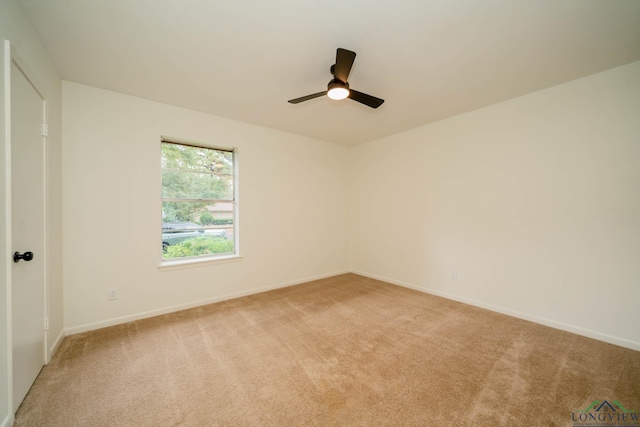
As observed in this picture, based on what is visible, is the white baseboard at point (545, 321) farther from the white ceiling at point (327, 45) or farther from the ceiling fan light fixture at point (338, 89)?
the ceiling fan light fixture at point (338, 89)

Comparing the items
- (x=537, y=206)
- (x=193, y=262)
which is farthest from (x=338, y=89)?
(x=193, y=262)

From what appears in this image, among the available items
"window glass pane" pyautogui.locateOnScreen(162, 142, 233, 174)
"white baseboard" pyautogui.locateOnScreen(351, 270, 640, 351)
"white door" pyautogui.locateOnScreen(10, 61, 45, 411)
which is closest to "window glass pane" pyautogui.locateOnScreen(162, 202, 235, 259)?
"window glass pane" pyautogui.locateOnScreen(162, 142, 233, 174)

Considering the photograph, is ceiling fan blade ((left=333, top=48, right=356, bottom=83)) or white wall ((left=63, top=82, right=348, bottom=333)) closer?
ceiling fan blade ((left=333, top=48, right=356, bottom=83))

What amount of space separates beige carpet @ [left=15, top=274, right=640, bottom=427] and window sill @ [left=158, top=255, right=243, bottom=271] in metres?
0.60

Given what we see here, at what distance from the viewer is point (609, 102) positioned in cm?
243

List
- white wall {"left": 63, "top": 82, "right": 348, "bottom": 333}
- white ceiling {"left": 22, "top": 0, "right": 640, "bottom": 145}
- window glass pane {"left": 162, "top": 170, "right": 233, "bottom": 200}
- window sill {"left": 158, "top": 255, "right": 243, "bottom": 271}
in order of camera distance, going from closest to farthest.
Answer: white ceiling {"left": 22, "top": 0, "right": 640, "bottom": 145}, white wall {"left": 63, "top": 82, "right": 348, "bottom": 333}, window sill {"left": 158, "top": 255, "right": 243, "bottom": 271}, window glass pane {"left": 162, "top": 170, "right": 233, "bottom": 200}

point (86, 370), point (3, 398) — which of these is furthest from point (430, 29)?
point (86, 370)

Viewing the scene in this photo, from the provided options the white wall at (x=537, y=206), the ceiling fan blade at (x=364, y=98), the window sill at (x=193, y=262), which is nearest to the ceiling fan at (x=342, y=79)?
the ceiling fan blade at (x=364, y=98)

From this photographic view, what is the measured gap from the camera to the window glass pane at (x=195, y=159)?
3.25 metres

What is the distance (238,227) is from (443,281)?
323 cm

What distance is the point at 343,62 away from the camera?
6.10 feet

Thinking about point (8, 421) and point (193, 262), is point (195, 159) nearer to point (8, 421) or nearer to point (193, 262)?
point (193, 262)

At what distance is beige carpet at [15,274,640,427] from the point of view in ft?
5.13

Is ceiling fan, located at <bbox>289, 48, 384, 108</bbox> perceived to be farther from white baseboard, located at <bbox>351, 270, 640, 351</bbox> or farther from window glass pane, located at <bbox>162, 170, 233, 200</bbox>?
white baseboard, located at <bbox>351, 270, 640, 351</bbox>
